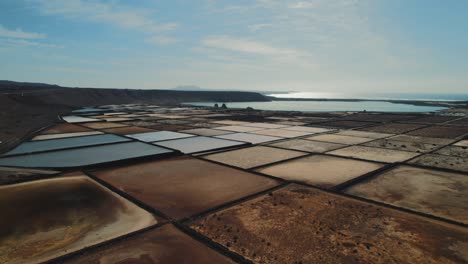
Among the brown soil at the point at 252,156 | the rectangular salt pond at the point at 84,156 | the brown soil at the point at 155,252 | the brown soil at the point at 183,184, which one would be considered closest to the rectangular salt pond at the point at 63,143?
the rectangular salt pond at the point at 84,156

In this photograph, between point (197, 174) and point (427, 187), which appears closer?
point (427, 187)

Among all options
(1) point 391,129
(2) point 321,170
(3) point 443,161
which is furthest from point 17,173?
(1) point 391,129

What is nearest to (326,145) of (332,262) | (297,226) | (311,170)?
(311,170)

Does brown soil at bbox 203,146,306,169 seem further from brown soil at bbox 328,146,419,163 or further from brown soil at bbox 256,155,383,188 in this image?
brown soil at bbox 328,146,419,163

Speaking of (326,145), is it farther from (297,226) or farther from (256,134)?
(297,226)

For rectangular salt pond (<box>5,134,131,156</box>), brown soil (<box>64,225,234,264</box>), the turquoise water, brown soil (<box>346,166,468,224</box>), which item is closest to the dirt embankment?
rectangular salt pond (<box>5,134,131,156</box>)
